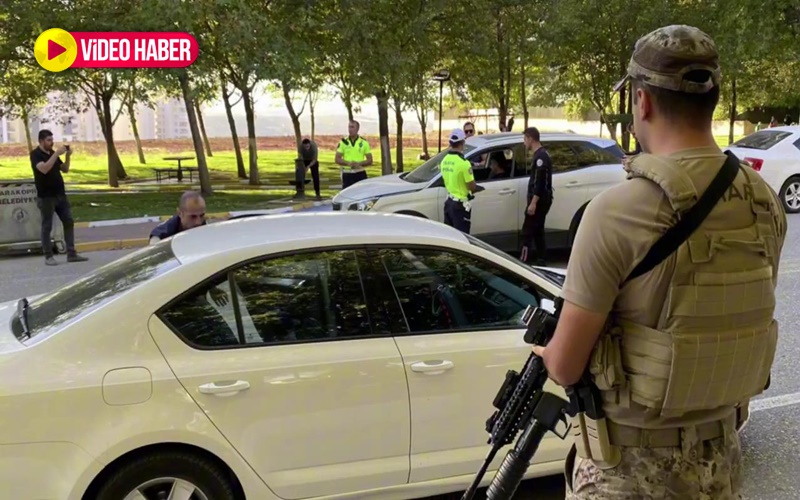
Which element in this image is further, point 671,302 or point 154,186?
point 154,186

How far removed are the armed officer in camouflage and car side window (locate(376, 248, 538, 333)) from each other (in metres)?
1.43

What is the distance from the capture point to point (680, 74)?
63.6 inches

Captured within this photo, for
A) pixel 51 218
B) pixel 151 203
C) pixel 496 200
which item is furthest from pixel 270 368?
pixel 151 203

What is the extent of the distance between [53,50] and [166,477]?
1530cm

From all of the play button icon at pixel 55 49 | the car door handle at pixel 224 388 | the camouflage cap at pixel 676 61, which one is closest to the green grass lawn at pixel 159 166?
the play button icon at pixel 55 49

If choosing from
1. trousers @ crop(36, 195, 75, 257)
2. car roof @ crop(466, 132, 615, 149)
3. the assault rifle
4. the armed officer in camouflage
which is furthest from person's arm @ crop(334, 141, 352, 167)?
the armed officer in camouflage

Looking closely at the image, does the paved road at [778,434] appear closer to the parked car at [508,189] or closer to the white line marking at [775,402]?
the white line marking at [775,402]

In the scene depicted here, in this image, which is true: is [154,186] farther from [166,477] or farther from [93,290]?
[166,477]

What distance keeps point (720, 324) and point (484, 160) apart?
25.2ft

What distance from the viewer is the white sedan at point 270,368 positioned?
2.60m

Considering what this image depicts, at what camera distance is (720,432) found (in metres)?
1.75

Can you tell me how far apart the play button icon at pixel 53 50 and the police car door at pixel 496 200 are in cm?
1086

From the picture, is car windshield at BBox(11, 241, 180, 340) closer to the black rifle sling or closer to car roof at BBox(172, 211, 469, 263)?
car roof at BBox(172, 211, 469, 263)

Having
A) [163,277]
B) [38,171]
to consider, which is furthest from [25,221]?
[163,277]
